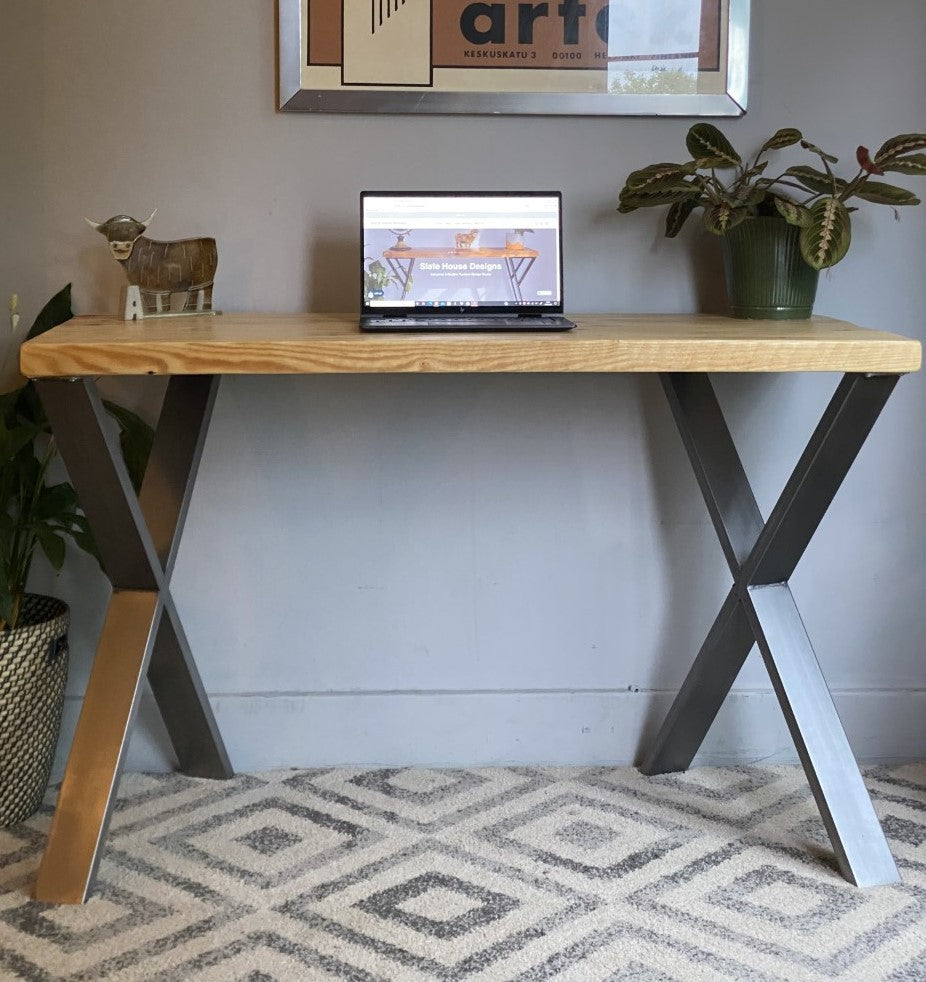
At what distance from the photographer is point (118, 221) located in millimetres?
1776

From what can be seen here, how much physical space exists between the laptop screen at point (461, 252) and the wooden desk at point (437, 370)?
0.10 m

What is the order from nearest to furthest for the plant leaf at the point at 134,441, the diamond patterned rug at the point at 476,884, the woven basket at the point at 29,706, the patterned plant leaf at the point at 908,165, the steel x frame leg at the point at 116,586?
the diamond patterned rug at the point at 476,884 → the steel x frame leg at the point at 116,586 → the patterned plant leaf at the point at 908,165 → the woven basket at the point at 29,706 → the plant leaf at the point at 134,441

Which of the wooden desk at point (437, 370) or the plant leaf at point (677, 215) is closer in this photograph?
the wooden desk at point (437, 370)

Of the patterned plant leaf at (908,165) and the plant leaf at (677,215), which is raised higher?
the patterned plant leaf at (908,165)

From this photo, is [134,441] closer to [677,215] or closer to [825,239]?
[677,215]

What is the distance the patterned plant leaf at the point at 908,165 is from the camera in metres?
1.72

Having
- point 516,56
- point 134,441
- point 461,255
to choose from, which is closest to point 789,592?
point 461,255

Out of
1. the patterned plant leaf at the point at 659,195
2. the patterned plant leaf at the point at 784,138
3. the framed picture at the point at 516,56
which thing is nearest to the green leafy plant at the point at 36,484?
the framed picture at the point at 516,56

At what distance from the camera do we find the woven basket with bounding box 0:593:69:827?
1.83m

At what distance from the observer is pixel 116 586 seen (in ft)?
5.81

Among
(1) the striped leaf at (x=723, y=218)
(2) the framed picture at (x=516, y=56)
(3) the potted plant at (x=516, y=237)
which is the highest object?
(2) the framed picture at (x=516, y=56)

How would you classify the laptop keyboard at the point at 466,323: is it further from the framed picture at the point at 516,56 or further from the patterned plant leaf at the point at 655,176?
the framed picture at the point at 516,56

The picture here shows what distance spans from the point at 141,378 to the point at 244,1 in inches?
25.2

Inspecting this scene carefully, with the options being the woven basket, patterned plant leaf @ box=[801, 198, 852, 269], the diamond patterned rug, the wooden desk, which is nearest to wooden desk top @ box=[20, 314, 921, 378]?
the wooden desk
